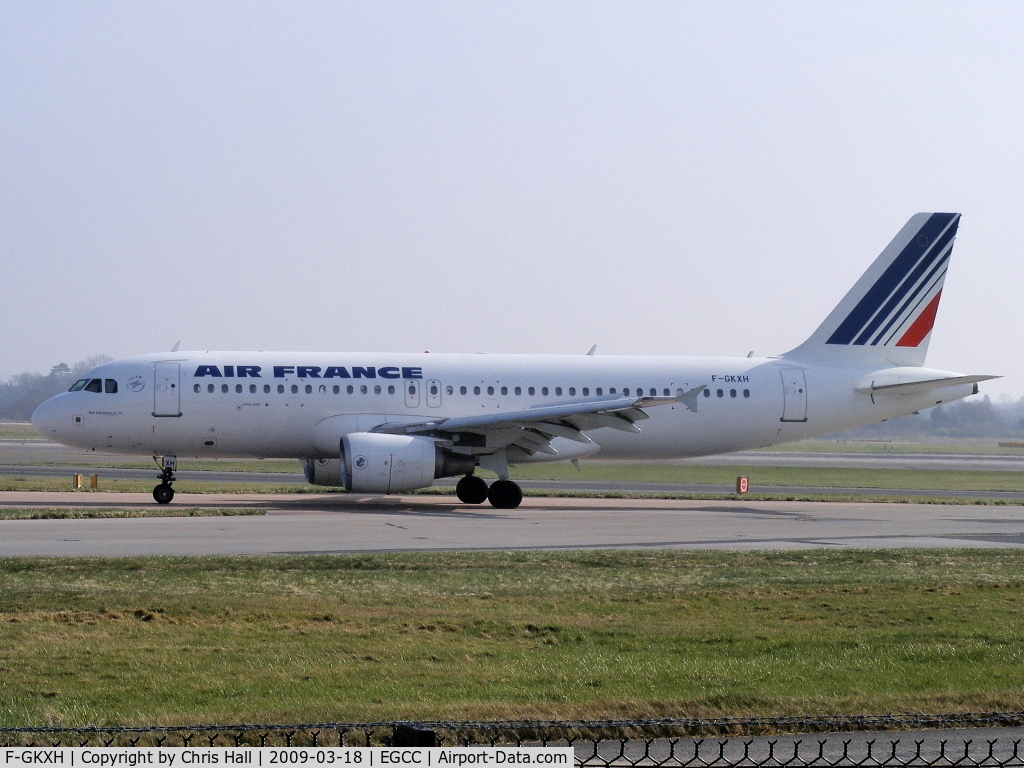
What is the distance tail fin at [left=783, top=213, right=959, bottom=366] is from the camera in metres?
37.0

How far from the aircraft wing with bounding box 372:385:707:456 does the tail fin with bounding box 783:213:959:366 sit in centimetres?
814

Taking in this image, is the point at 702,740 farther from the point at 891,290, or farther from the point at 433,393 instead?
the point at 891,290

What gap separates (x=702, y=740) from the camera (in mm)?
7973

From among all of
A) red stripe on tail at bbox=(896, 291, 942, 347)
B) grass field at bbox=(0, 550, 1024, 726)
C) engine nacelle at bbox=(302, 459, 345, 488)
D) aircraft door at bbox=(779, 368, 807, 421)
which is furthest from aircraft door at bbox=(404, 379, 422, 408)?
red stripe on tail at bbox=(896, 291, 942, 347)

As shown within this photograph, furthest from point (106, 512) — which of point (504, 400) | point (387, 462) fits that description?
point (504, 400)

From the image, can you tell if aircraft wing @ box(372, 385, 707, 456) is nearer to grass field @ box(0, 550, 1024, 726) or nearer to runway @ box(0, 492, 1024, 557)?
runway @ box(0, 492, 1024, 557)

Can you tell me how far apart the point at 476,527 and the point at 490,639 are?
1304 cm

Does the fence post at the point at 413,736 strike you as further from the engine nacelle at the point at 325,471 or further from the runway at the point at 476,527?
the engine nacelle at the point at 325,471

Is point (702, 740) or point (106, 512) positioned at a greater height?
point (106, 512)

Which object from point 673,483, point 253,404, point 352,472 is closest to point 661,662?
point 352,472

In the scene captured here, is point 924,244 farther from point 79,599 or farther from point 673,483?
point 79,599

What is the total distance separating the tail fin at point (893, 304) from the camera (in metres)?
37.0

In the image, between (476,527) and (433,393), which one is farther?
(433,393)

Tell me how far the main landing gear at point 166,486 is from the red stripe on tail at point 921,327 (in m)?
22.7
